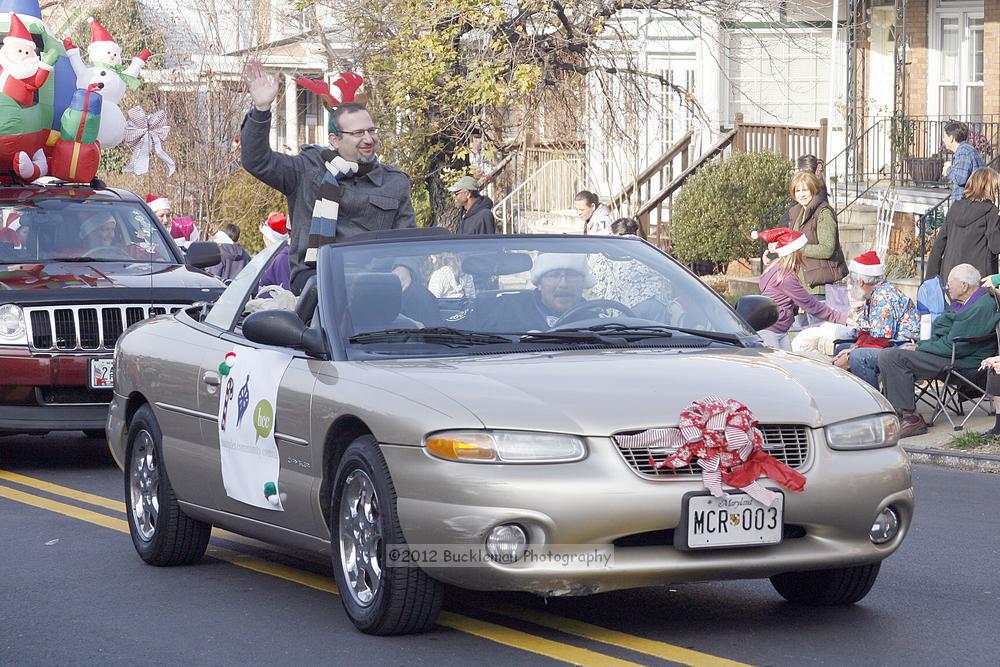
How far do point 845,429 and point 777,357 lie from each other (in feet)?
2.28

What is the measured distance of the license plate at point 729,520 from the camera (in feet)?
19.3

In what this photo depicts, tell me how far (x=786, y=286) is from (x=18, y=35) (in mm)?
6292

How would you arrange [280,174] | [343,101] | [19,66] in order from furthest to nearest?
[19,66] → [343,101] → [280,174]

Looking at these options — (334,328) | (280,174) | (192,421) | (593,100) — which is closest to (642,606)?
(334,328)

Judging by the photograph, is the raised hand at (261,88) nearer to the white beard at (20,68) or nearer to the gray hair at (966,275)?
the white beard at (20,68)

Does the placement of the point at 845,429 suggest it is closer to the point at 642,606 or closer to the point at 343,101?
the point at 642,606

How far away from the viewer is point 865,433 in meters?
6.30

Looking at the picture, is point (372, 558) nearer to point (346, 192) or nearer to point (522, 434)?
point (522, 434)

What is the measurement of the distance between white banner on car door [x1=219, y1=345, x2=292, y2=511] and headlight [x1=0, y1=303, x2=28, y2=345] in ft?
14.2

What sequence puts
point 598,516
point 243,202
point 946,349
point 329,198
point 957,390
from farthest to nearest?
point 243,202 < point 957,390 < point 946,349 < point 329,198 < point 598,516

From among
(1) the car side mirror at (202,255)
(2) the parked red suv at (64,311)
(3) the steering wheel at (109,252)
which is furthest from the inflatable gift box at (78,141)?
(1) the car side mirror at (202,255)

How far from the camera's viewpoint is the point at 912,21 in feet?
88.0

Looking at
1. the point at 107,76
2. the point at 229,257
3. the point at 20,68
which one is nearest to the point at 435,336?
the point at 20,68

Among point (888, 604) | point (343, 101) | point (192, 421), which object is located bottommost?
point (888, 604)
